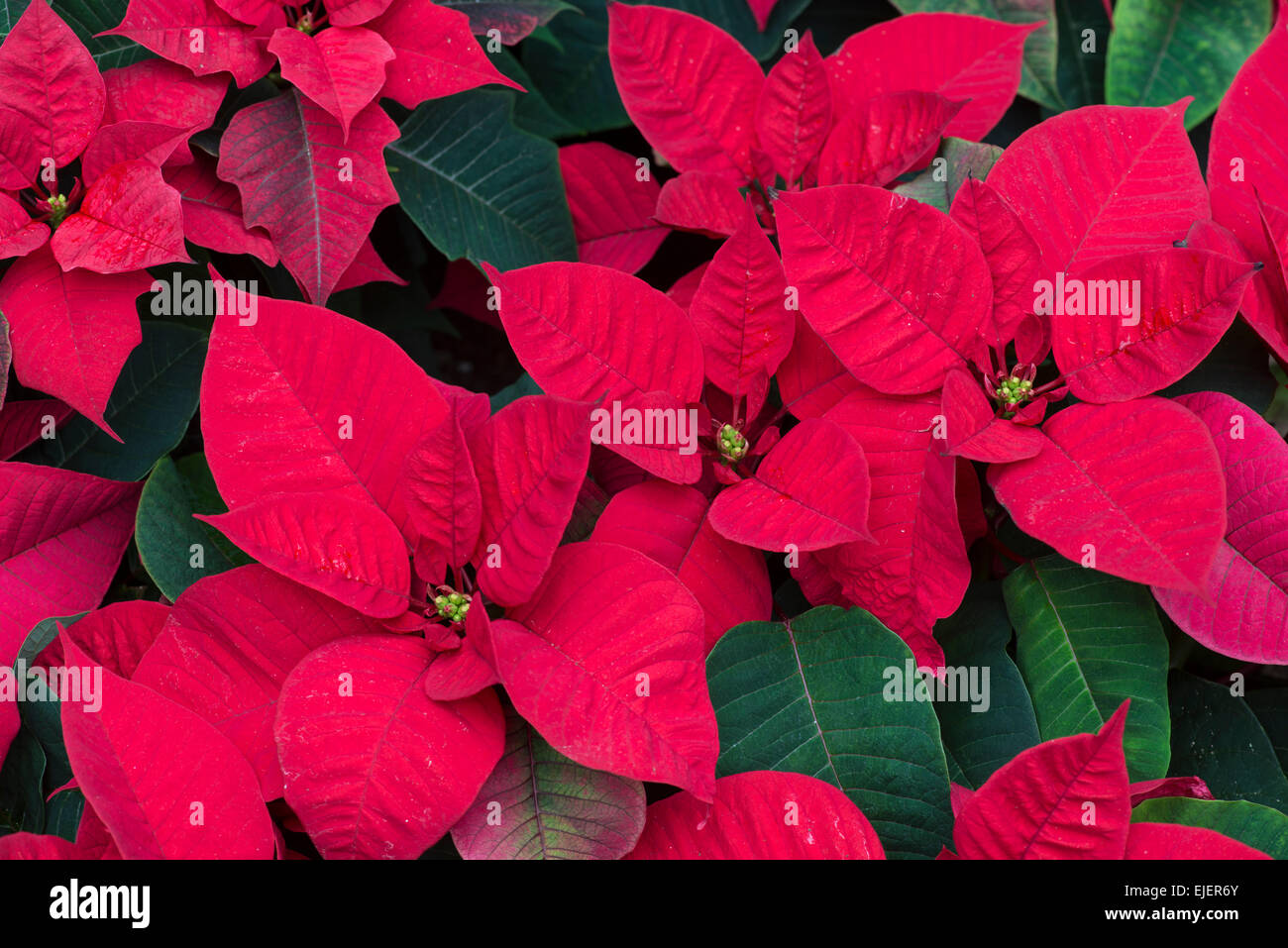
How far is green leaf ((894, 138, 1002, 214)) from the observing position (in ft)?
2.40

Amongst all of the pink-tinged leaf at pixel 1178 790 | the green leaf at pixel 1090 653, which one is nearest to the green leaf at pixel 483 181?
the green leaf at pixel 1090 653

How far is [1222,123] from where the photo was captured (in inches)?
26.8

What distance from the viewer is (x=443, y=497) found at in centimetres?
56

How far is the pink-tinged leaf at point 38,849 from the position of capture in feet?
1.68

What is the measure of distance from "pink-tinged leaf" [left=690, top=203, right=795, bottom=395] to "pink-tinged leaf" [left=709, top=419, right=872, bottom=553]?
57mm

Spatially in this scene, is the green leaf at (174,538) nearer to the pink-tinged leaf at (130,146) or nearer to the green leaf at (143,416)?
the green leaf at (143,416)

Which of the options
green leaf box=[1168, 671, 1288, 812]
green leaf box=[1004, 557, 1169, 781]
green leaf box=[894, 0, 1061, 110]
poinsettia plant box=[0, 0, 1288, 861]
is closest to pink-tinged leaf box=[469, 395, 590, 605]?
poinsettia plant box=[0, 0, 1288, 861]

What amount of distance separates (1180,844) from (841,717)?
0.18 m

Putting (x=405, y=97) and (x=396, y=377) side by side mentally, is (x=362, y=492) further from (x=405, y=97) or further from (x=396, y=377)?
(x=405, y=97)

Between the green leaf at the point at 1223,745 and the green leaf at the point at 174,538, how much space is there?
2.01ft

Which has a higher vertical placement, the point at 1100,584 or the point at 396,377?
the point at 396,377
